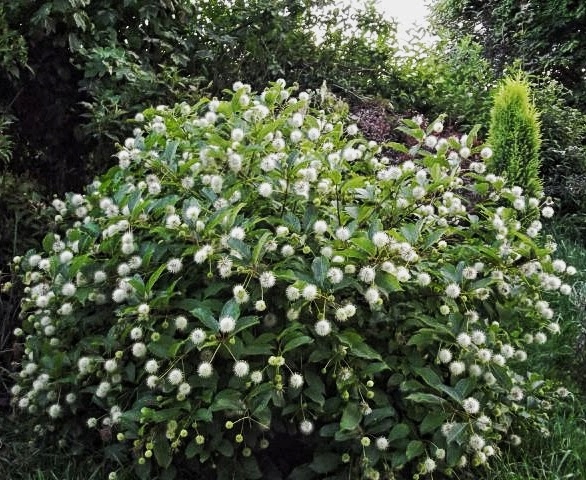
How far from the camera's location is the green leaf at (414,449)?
204cm

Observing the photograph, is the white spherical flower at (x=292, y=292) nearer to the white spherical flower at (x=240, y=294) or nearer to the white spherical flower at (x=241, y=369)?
the white spherical flower at (x=240, y=294)

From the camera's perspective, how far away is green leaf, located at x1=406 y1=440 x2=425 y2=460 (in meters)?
2.04

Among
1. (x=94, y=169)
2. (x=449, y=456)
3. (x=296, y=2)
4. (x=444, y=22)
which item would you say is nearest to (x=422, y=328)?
(x=449, y=456)

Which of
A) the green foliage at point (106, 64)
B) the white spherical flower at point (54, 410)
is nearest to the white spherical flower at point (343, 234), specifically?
the white spherical flower at point (54, 410)

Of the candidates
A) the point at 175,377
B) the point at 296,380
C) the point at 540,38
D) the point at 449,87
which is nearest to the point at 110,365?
the point at 175,377

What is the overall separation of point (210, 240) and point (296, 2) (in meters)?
3.32

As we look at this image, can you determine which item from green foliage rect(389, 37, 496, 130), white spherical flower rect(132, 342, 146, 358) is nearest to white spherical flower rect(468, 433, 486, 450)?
white spherical flower rect(132, 342, 146, 358)

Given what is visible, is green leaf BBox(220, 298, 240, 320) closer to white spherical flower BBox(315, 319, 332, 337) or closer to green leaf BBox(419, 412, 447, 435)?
white spherical flower BBox(315, 319, 332, 337)

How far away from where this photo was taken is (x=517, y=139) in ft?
15.8

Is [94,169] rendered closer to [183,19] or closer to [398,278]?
[183,19]

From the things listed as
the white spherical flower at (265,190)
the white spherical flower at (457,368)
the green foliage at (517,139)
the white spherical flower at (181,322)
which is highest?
the green foliage at (517,139)

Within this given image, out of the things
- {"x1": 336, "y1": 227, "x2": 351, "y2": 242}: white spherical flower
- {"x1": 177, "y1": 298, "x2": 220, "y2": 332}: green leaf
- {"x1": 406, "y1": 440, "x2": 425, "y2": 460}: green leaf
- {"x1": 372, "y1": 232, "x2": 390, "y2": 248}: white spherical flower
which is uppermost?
{"x1": 372, "y1": 232, "x2": 390, "y2": 248}: white spherical flower

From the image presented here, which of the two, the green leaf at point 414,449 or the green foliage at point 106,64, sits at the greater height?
the green foliage at point 106,64

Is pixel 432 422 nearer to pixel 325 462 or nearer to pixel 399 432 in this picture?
pixel 399 432
